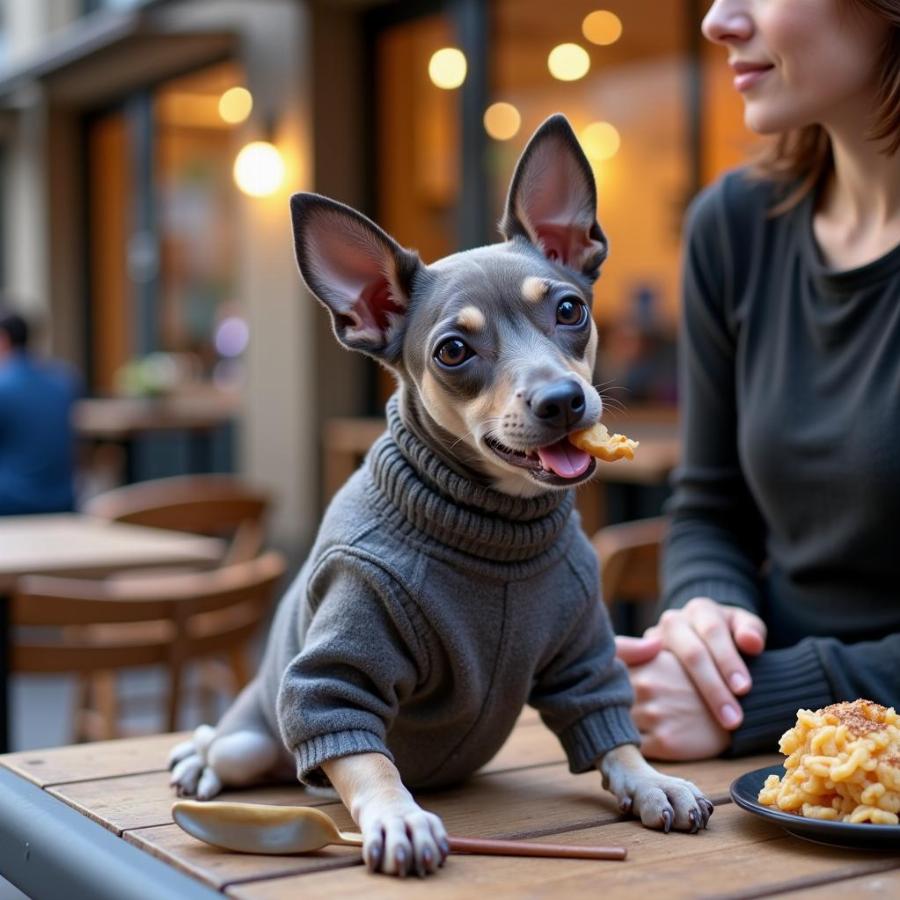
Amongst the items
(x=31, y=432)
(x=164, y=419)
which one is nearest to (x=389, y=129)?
(x=164, y=419)

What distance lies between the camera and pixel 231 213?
9258 millimetres

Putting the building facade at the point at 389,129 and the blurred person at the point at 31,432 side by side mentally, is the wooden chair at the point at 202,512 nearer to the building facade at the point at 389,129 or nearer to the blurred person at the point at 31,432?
the blurred person at the point at 31,432

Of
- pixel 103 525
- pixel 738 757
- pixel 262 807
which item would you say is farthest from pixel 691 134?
pixel 262 807

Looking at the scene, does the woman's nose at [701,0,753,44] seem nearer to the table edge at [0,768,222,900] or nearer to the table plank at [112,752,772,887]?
the table plank at [112,752,772,887]

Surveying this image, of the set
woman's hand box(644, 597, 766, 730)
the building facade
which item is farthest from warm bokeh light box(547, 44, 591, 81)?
woman's hand box(644, 597, 766, 730)

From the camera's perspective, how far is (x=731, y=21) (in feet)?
5.45

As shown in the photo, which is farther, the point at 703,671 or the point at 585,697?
the point at 703,671

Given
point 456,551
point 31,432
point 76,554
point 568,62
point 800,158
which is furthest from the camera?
point 568,62

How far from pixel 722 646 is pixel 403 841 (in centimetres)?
63

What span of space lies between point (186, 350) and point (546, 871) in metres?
8.81

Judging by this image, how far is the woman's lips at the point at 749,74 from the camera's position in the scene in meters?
1.68

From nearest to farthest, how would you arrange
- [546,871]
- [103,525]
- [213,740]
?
[546,871]
[213,740]
[103,525]

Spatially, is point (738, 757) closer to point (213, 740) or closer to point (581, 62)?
point (213, 740)

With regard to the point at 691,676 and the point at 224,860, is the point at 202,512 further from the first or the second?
the point at 224,860
